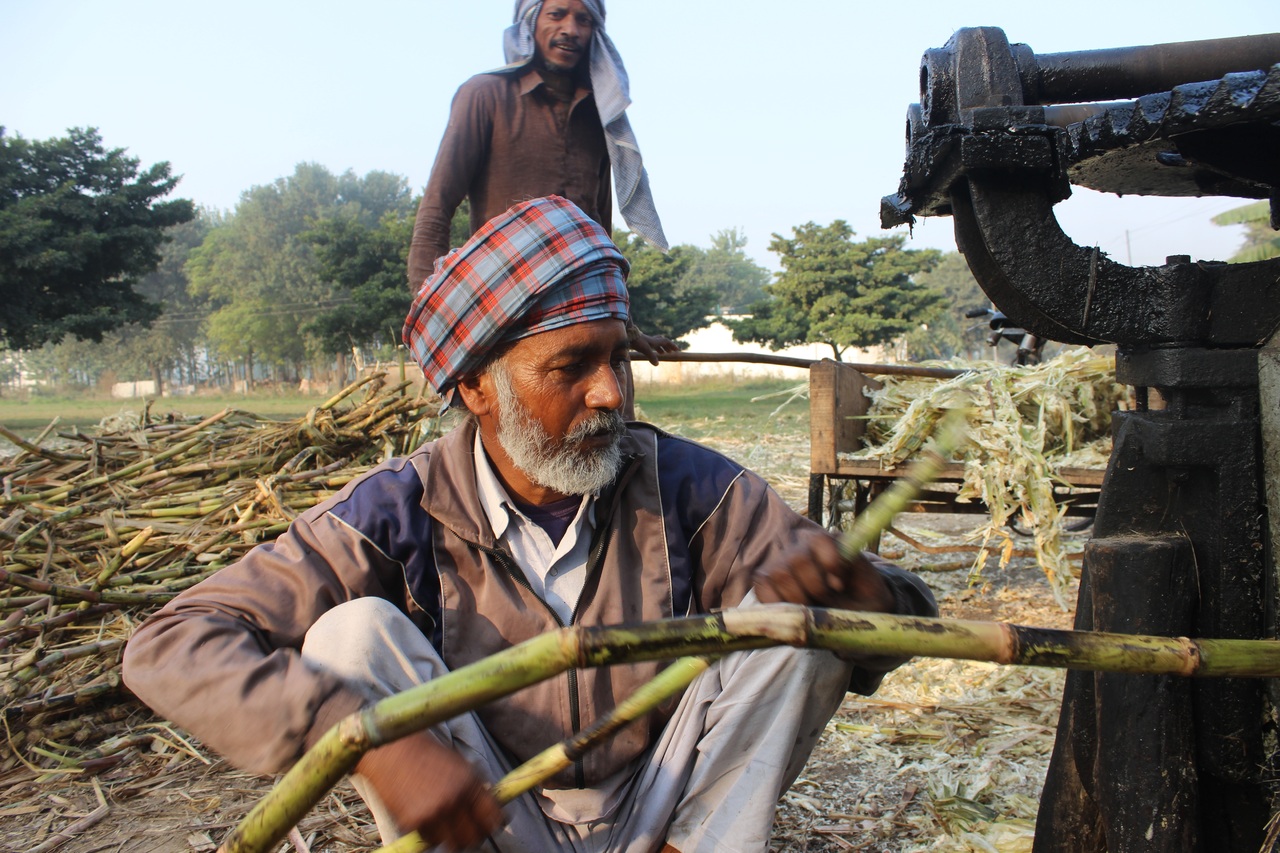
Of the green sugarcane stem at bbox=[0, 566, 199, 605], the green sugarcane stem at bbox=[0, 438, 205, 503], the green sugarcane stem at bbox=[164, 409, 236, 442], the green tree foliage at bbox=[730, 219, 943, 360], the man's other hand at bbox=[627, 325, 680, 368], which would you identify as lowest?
the green sugarcane stem at bbox=[0, 566, 199, 605]

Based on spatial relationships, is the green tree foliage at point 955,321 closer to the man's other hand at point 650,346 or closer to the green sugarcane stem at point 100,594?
the man's other hand at point 650,346

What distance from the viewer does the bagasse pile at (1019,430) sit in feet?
12.4

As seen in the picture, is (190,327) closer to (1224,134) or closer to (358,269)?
(358,269)

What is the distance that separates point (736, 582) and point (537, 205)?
0.97 meters

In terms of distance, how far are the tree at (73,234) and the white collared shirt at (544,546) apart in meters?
25.4

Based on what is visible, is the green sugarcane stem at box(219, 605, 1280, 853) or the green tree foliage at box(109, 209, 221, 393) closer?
the green sugarcane stem at box(219, 605, 1280, 853)

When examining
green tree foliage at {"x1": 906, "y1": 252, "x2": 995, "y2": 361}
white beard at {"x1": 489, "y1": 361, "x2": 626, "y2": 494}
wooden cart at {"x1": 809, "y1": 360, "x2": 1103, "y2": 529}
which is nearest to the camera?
white beard at {"x1": 489, "y1": 361, "x2": 626, "y2": 494}

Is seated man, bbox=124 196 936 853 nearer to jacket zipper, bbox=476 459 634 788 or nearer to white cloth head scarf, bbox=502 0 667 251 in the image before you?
jacket zipper, bbox=476 459 634 788

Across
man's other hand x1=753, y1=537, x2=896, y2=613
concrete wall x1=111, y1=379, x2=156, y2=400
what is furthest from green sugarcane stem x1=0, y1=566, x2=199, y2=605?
concrete wall x1=111, y1=379, x2=156, y2=400

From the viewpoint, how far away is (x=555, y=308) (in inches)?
77.4

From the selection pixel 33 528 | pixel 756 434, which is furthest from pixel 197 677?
pixel 756 434

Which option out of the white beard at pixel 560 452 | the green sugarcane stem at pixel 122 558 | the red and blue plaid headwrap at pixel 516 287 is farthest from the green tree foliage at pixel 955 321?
the white beard at pixel 560 452

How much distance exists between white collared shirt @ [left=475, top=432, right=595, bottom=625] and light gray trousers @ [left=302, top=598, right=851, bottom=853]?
28 centimetres

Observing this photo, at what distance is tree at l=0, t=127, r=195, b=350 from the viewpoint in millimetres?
22484
